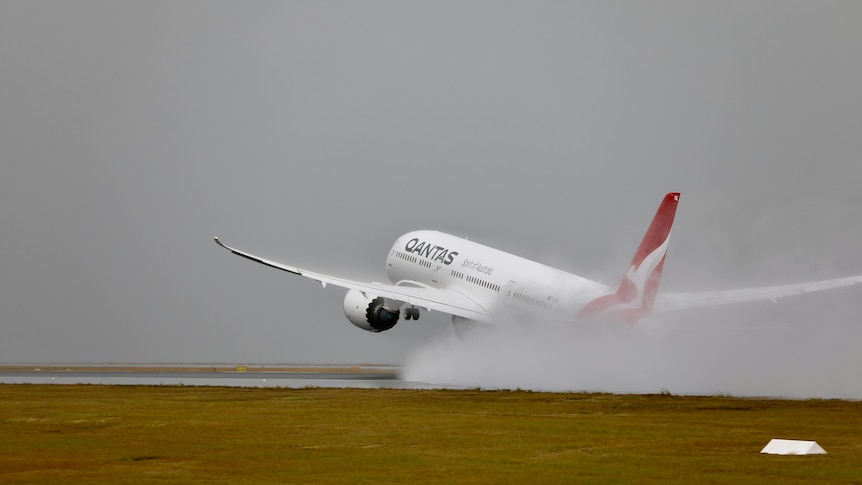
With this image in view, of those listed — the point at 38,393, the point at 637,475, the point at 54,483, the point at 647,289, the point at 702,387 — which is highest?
the point at 647,289

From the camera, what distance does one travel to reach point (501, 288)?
66000 mm

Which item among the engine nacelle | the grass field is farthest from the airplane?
the grass field

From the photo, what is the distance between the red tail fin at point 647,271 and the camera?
2067 inches

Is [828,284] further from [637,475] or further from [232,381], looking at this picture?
[637,475]

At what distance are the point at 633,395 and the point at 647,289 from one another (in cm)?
585

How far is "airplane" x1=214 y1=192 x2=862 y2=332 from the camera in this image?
53.2m

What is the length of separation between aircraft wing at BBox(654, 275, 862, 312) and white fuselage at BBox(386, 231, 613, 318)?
108 inches

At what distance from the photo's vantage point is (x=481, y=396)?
49.2 m

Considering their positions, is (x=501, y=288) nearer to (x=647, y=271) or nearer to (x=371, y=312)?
(x=371, y=312)

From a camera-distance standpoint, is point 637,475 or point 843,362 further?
point 843,362

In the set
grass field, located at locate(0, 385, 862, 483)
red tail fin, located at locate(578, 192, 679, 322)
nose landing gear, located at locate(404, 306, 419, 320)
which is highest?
nose landing gear, located at locate(404, 306, 419, 320)

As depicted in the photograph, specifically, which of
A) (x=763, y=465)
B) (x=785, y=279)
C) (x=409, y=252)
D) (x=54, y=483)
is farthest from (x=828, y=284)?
(x=54, y=483)

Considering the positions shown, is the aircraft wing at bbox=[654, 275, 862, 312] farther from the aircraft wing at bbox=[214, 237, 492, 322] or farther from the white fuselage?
the aircraft wing at bbox=[214, 237, 492, 322]

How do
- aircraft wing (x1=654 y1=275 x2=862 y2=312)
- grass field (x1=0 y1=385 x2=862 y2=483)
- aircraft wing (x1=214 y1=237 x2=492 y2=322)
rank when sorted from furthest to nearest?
aircraft wing (x1=214 y1=237 x2=492 y2=322), aircraft wing (x1=654 y1=275 x2=862 y2=312), grass field (x1=0 y1=385 x2=862 y2=483)
